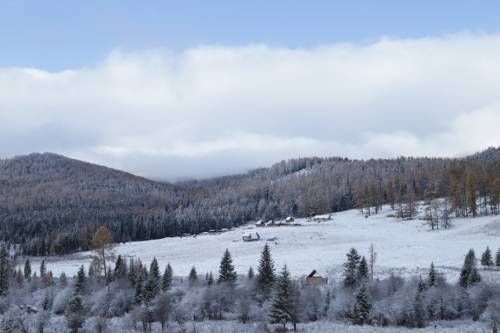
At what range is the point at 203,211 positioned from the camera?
18175cm

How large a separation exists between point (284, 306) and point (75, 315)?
18140 millimetres

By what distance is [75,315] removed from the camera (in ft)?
150

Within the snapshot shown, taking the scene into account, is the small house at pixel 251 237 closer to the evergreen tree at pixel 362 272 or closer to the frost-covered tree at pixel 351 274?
the frost-covered tree at pixel 351 274

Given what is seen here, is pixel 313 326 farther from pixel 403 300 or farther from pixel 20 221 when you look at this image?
pixel 20 221

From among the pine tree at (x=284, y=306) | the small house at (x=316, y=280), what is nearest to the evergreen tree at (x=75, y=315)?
the pine tree at (x=284, y=306)

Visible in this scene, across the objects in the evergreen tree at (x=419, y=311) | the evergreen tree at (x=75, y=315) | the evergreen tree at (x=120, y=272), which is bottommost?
the evergreen tree at (x=419, y=311)

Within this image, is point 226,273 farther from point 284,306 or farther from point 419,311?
point 419,311

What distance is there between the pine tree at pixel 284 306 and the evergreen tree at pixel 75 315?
1666 cm

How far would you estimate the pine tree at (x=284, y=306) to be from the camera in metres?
45.2

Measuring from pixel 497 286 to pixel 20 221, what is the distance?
15710cm

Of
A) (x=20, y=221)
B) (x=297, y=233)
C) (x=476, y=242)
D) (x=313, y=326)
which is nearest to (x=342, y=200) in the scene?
(x=297, y=233)

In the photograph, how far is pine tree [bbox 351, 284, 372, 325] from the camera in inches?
1805

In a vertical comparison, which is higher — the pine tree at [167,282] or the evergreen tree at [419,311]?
the pine tree at [167,282]

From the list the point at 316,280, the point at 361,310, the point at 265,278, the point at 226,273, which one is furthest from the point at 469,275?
the point at 226,273
